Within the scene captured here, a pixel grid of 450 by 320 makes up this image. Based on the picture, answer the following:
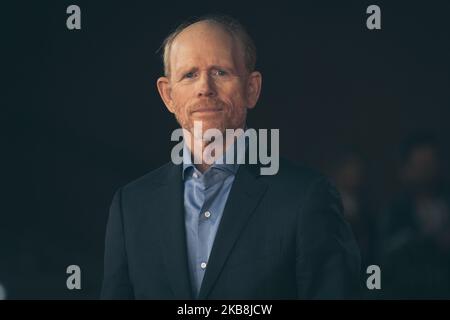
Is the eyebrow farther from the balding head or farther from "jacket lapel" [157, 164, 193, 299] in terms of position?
"jacket lapel" [157, 164, 193, 299]

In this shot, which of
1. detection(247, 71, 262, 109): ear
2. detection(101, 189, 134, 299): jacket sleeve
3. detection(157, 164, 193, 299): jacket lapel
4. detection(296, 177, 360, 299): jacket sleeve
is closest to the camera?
detection(296, 177, 360, 299): jacket sleeve

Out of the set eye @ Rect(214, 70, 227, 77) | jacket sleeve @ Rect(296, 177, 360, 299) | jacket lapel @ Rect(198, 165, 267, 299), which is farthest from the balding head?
jacket sleeve @ Rect(296, 177, 360, 299)

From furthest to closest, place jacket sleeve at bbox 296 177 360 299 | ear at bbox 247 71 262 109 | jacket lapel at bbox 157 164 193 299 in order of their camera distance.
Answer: ear at bbox 247 71 262 109 < jacket lapel at bbox 157 164 193 299 < jacket sleeve at bbox 296 177 360 299

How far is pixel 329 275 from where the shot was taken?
3.03 m

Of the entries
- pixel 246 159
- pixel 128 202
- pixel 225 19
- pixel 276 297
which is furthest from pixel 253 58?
pixel 276 297

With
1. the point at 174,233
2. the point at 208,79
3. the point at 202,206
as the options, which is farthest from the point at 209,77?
the point at 174,233

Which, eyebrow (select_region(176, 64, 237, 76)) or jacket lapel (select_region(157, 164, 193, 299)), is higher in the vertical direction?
eyebrow (select_region(176, 64, 237, 76))

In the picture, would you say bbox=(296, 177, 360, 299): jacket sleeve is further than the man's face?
No

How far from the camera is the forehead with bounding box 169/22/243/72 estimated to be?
10.6 ft

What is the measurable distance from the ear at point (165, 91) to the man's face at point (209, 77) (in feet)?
0.34

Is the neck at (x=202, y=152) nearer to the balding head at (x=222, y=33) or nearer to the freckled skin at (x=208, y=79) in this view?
the freckled skin at (x=208, y=79)

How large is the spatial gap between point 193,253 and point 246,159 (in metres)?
0.47

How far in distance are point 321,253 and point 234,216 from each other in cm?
40

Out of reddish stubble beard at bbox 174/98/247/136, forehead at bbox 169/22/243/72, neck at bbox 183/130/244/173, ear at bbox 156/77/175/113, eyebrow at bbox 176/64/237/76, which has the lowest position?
neck at bbox 183/130/244/173
